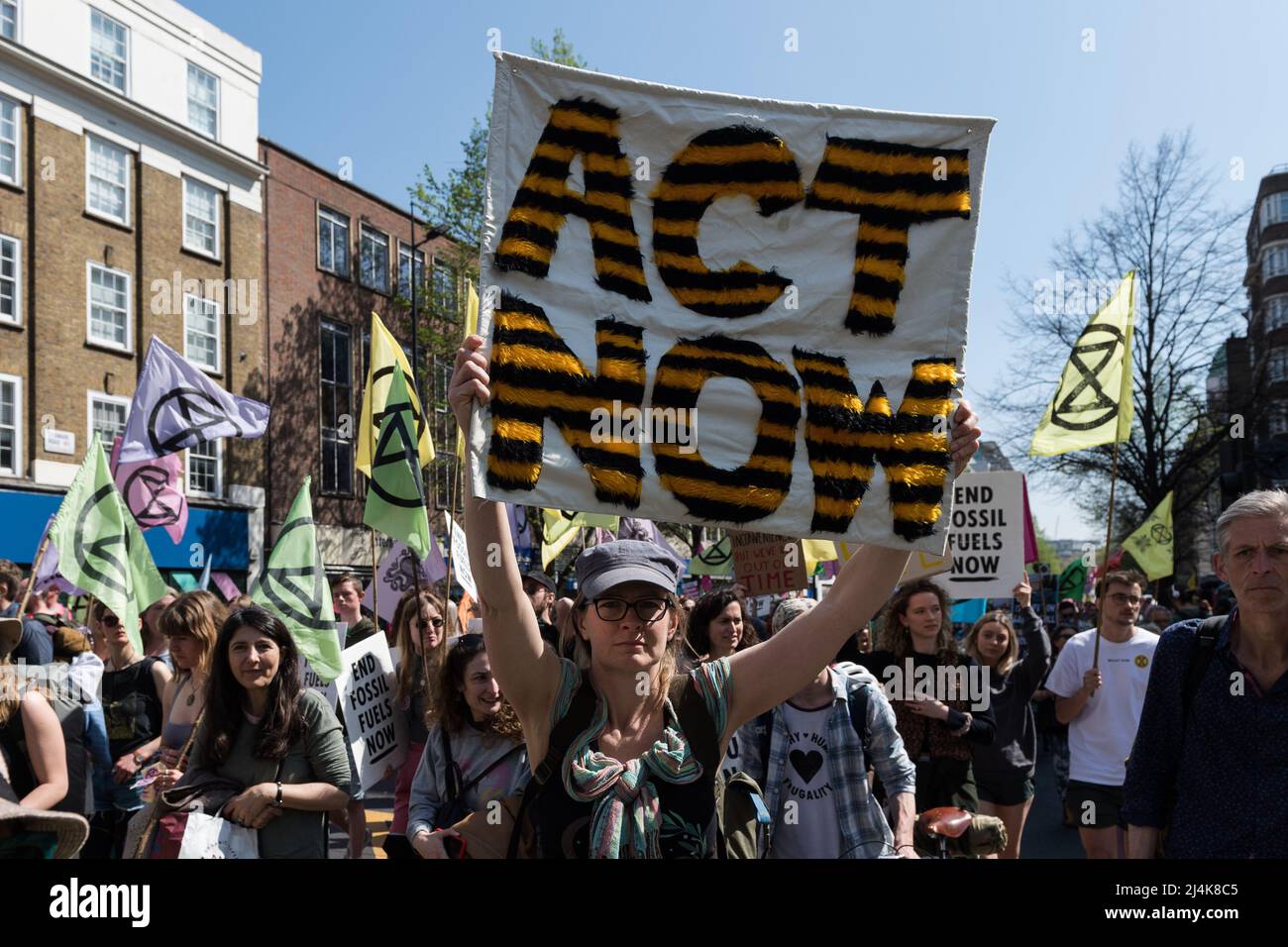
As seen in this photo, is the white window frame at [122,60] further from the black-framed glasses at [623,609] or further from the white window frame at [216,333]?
the black-framed glasses at [623,609]

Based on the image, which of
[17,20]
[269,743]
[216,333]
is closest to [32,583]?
[269,743]

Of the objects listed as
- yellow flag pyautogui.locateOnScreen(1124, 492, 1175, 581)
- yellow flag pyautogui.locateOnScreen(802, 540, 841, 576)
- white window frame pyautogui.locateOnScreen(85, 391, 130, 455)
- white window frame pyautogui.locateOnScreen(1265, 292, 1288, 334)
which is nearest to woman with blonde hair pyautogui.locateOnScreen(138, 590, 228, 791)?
yellow flag pyautogui.locateOnScreen(802, 540, 841, 576)

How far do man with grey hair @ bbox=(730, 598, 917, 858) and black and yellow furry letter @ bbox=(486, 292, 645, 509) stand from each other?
1.62 metres

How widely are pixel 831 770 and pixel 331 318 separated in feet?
101

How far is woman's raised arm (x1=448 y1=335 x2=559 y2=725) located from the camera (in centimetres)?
271

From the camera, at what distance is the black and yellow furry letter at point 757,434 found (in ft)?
10.5

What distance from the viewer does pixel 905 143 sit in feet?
11.0

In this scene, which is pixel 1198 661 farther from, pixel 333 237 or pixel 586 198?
pixel 333 237

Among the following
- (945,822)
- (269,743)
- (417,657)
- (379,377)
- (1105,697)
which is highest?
(379,377)

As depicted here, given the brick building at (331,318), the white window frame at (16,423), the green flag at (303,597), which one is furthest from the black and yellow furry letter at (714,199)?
the brick building at (331,318)

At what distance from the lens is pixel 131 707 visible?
6094mm

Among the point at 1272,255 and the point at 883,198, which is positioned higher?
the point at 1272,255

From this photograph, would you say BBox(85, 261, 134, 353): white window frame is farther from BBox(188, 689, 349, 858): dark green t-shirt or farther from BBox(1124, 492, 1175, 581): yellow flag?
BBox(188, 689, 349, 858): dark green t-shirt
